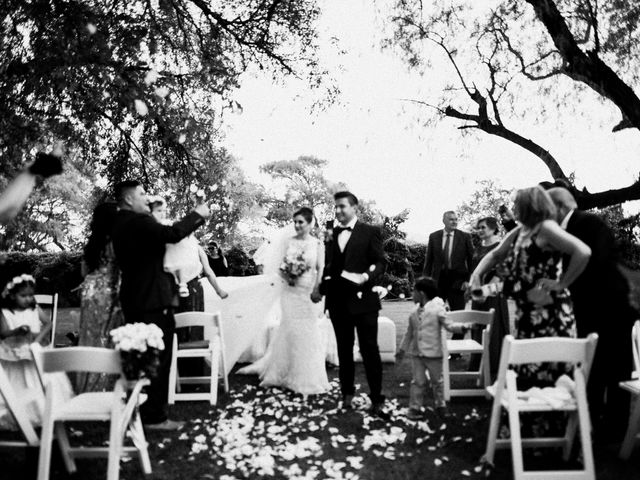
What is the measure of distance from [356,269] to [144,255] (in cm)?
191

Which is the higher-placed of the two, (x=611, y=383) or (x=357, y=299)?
(x=357, y=299)

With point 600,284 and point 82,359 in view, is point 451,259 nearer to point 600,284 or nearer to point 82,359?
point 600,284

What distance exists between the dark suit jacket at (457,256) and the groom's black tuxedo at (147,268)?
4472 millimetres

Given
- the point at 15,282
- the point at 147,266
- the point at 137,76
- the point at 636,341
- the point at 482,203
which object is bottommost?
the point at 636,341

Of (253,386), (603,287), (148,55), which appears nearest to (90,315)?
(253,386)

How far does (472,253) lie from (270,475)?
5.28m

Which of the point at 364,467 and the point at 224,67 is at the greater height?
the point at 224,67

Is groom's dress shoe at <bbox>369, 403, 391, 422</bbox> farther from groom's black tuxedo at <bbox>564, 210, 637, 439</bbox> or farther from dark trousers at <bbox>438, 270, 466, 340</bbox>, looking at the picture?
dark trousers at <bbox>438, 270, 466, 340</bbox>

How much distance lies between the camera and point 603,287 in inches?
173

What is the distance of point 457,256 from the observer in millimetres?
8336

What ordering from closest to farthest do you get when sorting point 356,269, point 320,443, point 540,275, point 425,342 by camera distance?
point 540,275 → point 320,443 → point 425,342 → point 356,269

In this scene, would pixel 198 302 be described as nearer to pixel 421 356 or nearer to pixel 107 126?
pixel 421 356

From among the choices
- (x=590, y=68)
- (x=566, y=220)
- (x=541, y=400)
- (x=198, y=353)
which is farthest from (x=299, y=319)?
(x=590, y=68)

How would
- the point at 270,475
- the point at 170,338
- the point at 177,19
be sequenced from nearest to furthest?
the point at 270,475 < the point at 170,338 < the point at 177,19
